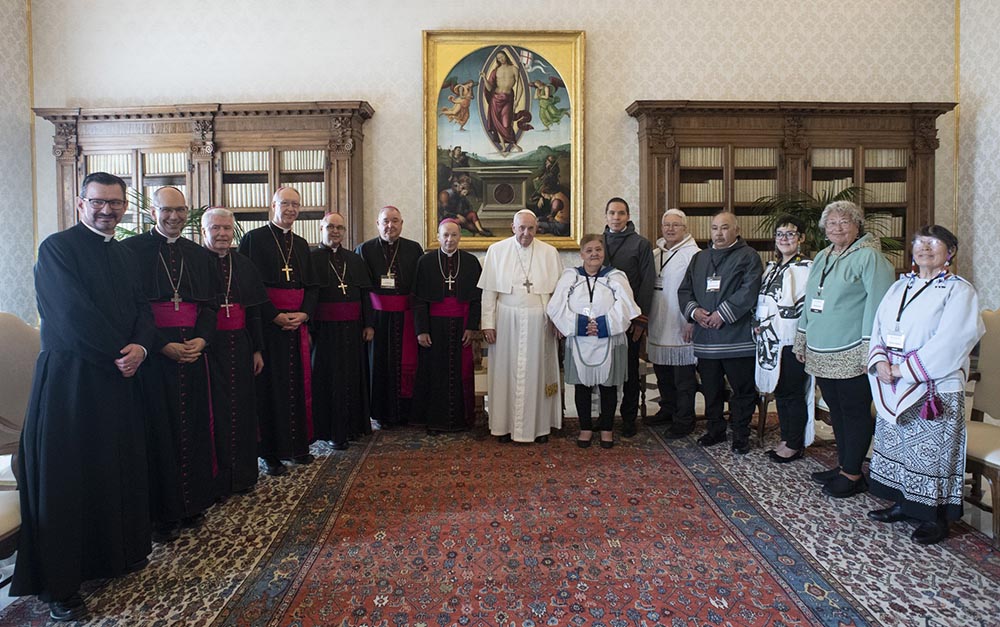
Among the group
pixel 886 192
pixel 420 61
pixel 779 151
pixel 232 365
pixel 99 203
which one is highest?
pixel 420 61

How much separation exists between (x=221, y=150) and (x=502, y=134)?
3325mm

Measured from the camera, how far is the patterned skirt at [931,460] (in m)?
2.89

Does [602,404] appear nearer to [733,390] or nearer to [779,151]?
[733,390]

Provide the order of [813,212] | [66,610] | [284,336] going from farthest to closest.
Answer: [813,212] < [284,336] < [66,610]

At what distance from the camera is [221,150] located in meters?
6.76

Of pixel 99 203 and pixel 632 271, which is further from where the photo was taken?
pixel 632 271

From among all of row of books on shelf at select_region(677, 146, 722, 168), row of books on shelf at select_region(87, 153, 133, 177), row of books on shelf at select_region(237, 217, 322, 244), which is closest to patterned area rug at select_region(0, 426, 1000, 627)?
row of books on shelf at select_region(237, 217, 322, 244)

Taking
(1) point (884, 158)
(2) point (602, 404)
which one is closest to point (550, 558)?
(2) point (602, 404)

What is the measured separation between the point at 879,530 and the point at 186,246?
403cm

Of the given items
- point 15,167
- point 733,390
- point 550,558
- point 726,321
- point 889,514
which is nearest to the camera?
point 550,558

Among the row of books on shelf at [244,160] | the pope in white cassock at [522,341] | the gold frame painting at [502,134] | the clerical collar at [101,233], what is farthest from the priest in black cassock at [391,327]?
the row of books on shelf at [244,160]

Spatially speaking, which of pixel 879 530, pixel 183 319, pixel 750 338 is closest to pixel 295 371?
pixel 183 319

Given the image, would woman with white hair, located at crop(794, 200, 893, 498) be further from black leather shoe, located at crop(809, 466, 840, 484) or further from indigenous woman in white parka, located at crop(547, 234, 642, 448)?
indigenous woman in white parka, located at crop(547, 234, 642, 448)

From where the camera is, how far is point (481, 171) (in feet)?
23.2
